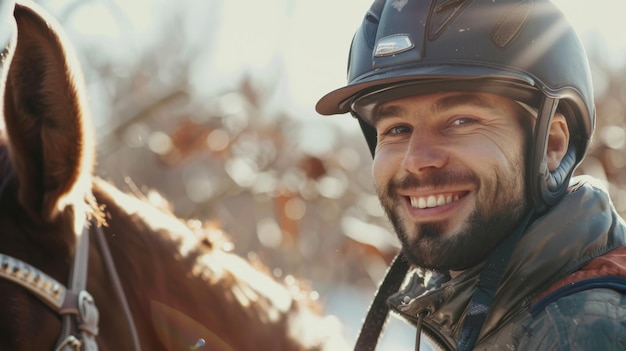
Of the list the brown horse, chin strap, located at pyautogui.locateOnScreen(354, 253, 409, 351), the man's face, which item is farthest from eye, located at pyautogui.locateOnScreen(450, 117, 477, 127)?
the brown horse

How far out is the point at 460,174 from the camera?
2.44m

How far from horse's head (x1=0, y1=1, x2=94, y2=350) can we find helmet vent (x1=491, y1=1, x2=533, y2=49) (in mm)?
1250

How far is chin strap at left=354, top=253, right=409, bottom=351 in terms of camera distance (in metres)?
2.80

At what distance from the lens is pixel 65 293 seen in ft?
7.69

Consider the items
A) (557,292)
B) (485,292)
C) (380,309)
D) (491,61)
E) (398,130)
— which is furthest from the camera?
(380,309)

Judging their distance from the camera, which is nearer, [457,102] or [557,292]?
[557,292]

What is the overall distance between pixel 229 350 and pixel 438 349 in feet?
2.22

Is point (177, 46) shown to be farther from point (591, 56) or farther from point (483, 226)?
point (483, 226)

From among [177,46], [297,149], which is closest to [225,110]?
[297,149]

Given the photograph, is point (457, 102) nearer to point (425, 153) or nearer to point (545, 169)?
point (425, 153)

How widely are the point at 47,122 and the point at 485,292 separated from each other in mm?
1263

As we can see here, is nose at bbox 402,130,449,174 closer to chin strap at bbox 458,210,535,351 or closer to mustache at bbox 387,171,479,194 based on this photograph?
mustache at bbox 387,171,479,194

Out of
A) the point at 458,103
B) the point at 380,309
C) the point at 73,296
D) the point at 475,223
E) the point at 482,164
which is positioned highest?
the point at 458,103

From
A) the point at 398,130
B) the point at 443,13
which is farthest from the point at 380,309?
the point at 443,13
